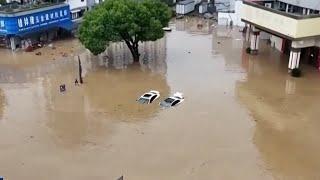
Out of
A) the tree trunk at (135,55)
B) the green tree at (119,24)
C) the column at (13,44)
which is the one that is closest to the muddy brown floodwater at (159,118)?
the tree trunk at (135,55)

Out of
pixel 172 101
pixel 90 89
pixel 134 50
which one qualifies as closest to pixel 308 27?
pixel 172 101

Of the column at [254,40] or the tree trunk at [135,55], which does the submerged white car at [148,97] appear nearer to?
the tree trunk at [135,55]

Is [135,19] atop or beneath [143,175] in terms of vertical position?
atop

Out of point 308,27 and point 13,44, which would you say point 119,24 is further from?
point 308,27

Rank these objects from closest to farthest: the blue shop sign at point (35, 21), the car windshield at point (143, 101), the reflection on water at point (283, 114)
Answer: the reflection on water at point (283, 114)
the car windshield at point (143, 101)
the blue shop sign at point (35, 21)

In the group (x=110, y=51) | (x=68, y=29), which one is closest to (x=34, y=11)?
(x=68, y=29)

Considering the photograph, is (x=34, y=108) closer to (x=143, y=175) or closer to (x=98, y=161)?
(x=98, y=161)
